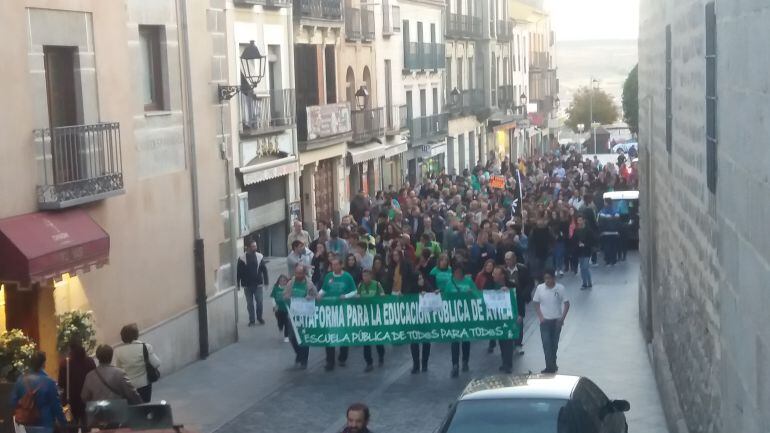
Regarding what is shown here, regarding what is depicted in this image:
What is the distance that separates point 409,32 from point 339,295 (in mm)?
30613

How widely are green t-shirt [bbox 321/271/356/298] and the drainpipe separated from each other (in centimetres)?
226

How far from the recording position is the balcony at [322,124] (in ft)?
110

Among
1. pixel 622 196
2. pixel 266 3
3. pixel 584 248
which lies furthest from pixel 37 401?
pixel 622 196

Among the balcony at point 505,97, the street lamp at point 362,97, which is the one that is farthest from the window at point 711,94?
the balcony at point 505,97

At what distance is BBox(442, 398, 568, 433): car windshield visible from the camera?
1095 centimetres

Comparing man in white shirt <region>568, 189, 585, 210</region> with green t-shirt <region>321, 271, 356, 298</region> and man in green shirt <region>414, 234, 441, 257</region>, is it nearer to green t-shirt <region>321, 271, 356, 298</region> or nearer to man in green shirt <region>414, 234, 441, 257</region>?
man in green shirt <region>414, 234, 441, 257</region>

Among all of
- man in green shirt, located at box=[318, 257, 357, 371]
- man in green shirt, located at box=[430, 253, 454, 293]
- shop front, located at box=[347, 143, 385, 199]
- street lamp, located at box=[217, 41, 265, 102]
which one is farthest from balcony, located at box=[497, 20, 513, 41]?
man in green shirt, located at box=[318, 257, 357, 371]

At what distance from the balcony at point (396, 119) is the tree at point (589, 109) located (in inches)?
2132

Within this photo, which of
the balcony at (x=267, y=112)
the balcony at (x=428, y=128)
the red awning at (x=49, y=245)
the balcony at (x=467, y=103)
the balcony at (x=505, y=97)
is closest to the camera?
the red awning at (x=49, y=245)

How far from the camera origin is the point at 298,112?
111ft

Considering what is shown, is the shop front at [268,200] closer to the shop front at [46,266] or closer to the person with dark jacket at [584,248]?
the person with dark jacket at [584,248]

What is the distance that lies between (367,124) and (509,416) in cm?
2941

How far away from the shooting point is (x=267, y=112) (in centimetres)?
3034

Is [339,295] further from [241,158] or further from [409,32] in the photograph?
[409,32]
